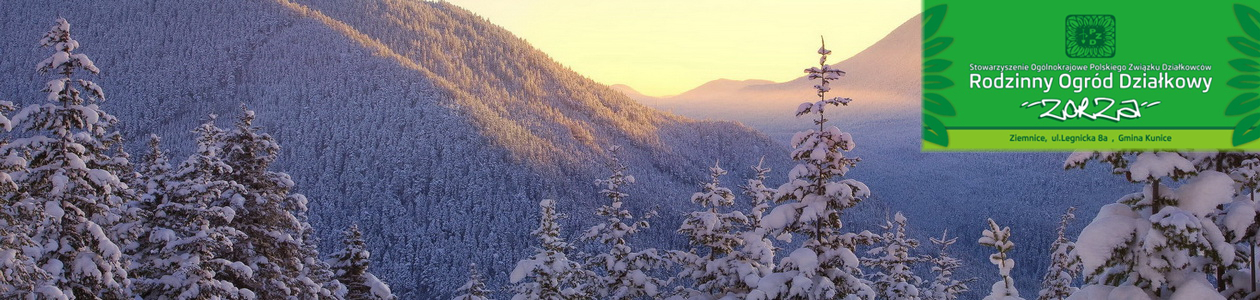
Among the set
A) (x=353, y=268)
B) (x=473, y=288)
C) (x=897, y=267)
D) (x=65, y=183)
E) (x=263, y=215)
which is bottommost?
(x=473, y=288)

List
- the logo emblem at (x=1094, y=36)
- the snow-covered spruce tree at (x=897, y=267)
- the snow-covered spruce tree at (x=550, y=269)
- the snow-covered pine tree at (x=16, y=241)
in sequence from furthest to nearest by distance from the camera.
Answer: the snow-covered spruce tree at (x=897, y=267) < the snow-covered spruce tree at (x=550, y=269) < the snow-covered pine tree at (x=16, y=241) < the logo emblem at (x=1094, y=36)

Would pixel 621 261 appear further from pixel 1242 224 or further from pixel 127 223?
pixel 1242 224

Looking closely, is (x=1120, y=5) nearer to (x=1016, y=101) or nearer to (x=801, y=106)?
(x=1016, y=101)

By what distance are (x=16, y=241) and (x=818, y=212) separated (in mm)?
12071

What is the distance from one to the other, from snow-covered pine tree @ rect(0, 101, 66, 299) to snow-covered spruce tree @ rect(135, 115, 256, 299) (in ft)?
7.52

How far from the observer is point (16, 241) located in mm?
13898

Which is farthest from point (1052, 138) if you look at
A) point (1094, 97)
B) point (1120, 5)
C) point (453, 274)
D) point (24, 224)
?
point (453, 274)

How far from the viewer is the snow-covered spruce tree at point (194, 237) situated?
16.4 m

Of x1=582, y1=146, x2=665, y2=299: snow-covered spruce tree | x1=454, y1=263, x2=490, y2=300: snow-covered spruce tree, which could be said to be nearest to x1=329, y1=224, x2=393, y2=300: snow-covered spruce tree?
x1=454, y1=263, x2=490, y2=300: snow-covered spruce tree

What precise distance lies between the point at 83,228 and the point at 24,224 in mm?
1039

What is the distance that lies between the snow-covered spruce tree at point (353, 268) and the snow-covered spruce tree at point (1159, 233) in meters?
16.8

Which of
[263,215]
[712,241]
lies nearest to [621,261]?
[712,241]

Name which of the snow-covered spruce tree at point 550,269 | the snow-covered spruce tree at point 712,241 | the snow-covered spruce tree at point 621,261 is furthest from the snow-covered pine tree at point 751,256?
the snow-covered spruce tree at point 550,269

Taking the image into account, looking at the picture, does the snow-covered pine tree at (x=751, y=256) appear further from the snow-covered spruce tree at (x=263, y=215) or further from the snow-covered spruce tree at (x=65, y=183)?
the snow-covered spruce tree at (x=65, y=183)
